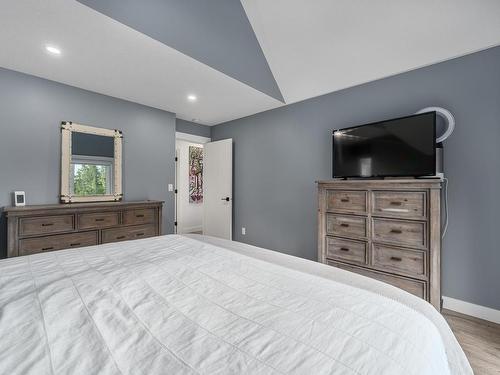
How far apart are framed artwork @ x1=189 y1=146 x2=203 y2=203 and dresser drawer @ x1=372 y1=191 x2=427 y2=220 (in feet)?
14.8

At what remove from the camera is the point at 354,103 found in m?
3.06

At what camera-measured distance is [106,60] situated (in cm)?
245

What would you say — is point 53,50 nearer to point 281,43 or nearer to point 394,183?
point 281,43

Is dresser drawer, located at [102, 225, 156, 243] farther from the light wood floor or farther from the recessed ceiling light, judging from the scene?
the light wood floor

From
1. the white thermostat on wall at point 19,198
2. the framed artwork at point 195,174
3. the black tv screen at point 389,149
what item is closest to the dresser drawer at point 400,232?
the black tv screen at point 389,149

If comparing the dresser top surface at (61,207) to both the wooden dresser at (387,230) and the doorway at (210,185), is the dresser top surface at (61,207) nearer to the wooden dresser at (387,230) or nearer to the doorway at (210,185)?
the doorway at (210,185)

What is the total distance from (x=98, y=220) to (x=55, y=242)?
447 millimetres

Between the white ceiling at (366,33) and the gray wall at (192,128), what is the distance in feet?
7.18

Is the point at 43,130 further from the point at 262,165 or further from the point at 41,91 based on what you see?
the point at 262,165

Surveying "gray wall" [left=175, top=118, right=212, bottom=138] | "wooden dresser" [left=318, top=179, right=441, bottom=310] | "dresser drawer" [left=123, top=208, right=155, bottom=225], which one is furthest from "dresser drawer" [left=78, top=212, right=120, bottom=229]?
"wooden dresser" [left=318, top=179, right=441, bottom=310]

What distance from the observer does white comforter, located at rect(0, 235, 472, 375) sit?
57 cm

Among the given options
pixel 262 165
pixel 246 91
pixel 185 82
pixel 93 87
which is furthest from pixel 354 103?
pixel 93 87

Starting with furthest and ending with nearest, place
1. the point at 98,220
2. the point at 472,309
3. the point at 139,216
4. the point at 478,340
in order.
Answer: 1. the point at 139,216
2. the point at 98,220
3. the point at 472,309
4. the point at 478,340

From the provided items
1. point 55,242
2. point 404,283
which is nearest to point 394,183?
point 404,283
